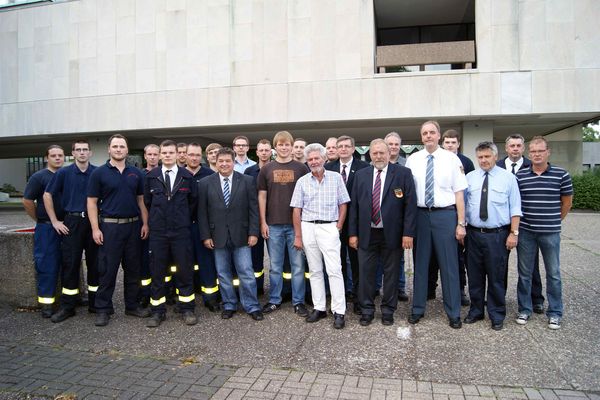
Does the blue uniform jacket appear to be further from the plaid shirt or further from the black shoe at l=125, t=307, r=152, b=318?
the plaid shirt

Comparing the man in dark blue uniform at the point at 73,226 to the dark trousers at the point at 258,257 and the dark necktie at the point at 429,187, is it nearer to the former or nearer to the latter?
the dark trousers at the point at 258,257

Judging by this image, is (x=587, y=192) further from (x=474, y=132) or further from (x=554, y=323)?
(x=554, y=323)

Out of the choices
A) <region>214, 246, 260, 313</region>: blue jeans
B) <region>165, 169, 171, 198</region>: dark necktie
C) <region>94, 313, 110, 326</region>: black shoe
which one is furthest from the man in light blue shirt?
<region>94, 313, 110, 326</region>: black shoe

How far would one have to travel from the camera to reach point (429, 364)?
3924mm

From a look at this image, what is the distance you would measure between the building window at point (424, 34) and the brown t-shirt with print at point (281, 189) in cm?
1385

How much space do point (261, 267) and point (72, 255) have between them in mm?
2398

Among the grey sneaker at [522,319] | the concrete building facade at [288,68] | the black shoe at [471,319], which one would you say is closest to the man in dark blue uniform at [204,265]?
the black shoe at [471,319]

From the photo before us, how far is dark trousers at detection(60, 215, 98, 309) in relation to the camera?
5406 mm

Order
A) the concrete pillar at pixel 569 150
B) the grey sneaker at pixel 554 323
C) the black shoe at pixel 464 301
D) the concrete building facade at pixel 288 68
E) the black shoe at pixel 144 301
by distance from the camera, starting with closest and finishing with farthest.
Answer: the grey sneaker at pixel 554 323, the black shoe at pixel 464 301, the black shoe at pixel 144 301, the concrete building facade at pixel 288 68, the concrete pillar at pixel 569 150

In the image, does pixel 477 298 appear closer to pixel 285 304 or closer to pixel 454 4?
pixel 285 304

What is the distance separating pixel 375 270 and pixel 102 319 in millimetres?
3234

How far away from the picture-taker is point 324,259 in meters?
5.18

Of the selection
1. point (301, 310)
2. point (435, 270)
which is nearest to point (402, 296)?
point (435, 270)

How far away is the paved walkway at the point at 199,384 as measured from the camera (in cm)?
341
